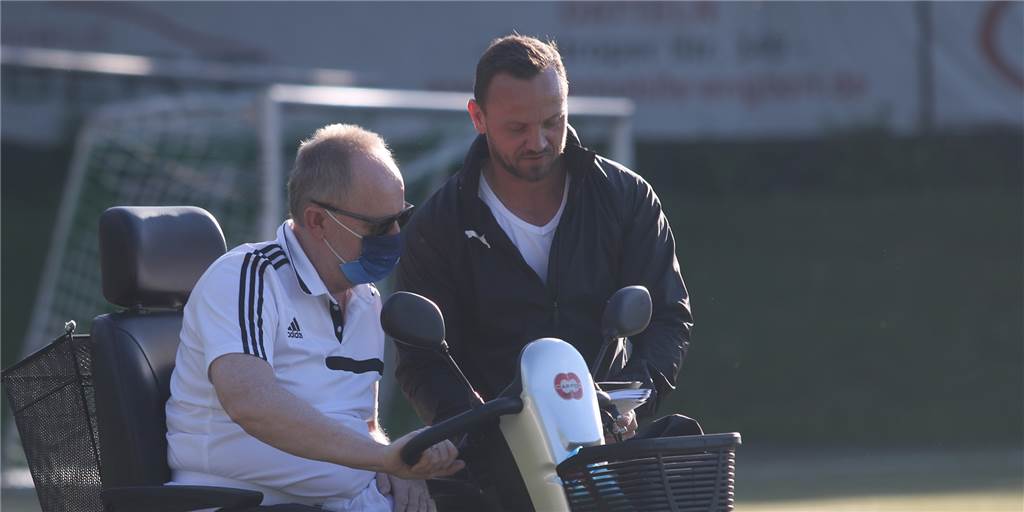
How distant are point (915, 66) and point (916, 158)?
65.7 inches

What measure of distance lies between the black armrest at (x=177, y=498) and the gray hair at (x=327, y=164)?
61 centimetres

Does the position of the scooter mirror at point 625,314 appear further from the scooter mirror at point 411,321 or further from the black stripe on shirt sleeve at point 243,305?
the black stripe on shirt sleeve at point 243,305

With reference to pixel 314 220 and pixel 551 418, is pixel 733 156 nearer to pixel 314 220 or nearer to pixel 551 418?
pixel 314 220

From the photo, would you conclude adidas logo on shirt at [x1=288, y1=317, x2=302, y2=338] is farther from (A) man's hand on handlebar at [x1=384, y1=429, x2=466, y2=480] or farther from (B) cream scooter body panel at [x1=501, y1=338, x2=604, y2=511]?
(B) cream scooter body panel at [x1=501, y1=338, x2=604, y2=511]

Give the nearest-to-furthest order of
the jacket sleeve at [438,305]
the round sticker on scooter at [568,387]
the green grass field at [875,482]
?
1. the round sticker on scooter at [568,387]
2. the jacket sleeve at [438,305]
3. the green grass field at [875,482]

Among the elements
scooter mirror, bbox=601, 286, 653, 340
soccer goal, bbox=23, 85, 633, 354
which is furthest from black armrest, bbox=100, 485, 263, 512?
soccer goal, bbox=23, 85, 633, 354

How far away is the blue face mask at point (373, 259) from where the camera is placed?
356 centimetres

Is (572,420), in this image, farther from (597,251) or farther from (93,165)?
(93,165)

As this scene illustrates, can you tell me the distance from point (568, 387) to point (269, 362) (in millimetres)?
763

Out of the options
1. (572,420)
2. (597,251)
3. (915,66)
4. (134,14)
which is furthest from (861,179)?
(572,420)

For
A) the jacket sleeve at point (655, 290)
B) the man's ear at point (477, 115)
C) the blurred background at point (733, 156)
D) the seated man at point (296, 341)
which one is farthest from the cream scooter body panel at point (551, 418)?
the blurred background at point (733, 156)

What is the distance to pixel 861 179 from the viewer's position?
17.3 metres

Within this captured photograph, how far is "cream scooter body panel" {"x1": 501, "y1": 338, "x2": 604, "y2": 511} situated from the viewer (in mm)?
2967

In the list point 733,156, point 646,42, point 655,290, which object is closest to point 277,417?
point 655,290
